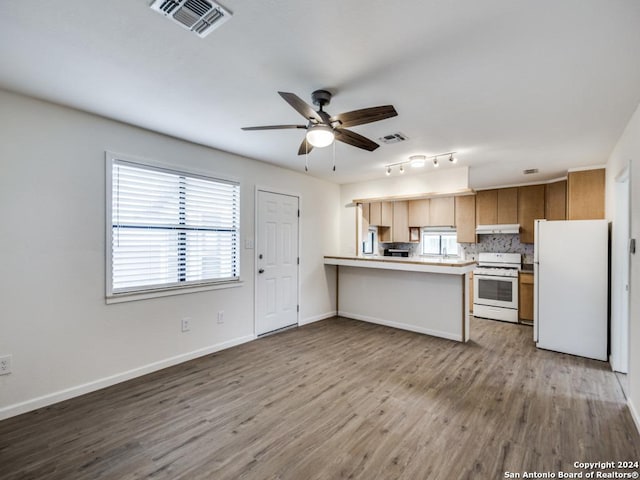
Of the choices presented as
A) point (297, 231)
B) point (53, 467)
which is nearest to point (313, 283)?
point (297, 231)

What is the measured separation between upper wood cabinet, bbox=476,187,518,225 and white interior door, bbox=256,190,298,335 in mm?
3496

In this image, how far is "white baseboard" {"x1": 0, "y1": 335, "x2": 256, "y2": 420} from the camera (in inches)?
93.5

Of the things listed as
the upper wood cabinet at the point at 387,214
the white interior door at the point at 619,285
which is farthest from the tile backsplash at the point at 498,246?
the white interior door at the point at 619,285

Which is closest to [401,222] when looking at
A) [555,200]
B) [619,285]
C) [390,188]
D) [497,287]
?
[390,188]

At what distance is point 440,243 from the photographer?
6.31 meters

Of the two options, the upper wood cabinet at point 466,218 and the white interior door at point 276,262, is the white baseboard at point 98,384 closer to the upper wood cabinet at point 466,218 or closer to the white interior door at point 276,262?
the white interior door at point 276,262

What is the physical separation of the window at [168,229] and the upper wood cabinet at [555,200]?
16.5 ft

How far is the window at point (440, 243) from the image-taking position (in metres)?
6.20

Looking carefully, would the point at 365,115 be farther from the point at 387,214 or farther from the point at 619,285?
the point at 387,214

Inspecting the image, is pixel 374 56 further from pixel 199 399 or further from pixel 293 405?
pixel 199 399

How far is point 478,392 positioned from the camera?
279 centimetres

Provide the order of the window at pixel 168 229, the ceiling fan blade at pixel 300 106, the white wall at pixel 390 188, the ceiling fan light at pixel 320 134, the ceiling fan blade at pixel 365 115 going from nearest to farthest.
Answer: the ceiling fan blade at pixel 300 106, the ceiling fan blade at pixel 365 115, the ceiling fan light at pixel 320 134, the window at pixel 168 229, the white wall at pixel 390 188

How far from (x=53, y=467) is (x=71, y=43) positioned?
251 cm

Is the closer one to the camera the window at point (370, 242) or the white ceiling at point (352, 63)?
the white ceiling at point (352, 63)
